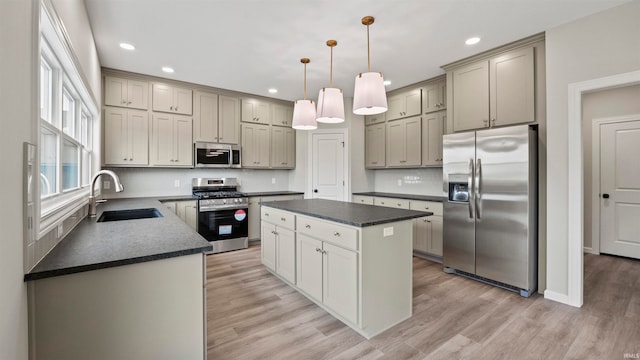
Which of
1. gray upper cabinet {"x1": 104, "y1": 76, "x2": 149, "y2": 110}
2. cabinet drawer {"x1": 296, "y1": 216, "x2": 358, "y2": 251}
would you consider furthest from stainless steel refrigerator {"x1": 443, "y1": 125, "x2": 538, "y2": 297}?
gray upper cabinet {"x1": 104, "y1": 76, "x2": 149, "y2": 110}

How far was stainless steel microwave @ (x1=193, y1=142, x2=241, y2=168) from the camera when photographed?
4520 mm

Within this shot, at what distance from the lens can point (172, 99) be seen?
4285 mm

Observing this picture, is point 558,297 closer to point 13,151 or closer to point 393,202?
point 393,202

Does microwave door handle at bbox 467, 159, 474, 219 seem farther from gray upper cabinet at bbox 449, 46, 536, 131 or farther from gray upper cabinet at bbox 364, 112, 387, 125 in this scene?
gray upper cabinet at bbox 364, 112, 387, 125

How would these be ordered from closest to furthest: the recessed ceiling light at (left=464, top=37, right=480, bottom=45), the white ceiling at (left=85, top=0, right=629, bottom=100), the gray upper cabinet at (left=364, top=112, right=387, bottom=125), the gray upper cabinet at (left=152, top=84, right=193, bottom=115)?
1. the white ceiling at (left=85, top=0, right=629, bottom=100)
2. the recessed ceiling light at (left=464, top=37, right=480, bottom=45)
3. the gray upper cabinet at (left=152, top=84, right=193, bottom=115)
4. the gray upper cabinet at (left=364, top=112, right=387, bottom=125)

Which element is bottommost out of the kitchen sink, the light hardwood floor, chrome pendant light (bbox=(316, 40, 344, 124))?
the light hardwood floor

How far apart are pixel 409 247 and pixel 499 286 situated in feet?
4.90

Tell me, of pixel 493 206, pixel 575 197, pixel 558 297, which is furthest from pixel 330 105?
pixel 558 297

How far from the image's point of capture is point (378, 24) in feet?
8.75

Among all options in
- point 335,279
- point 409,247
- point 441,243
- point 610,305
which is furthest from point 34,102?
point 610,305

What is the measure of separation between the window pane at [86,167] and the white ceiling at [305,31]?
4.06 ft

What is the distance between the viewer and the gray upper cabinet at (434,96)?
402cm

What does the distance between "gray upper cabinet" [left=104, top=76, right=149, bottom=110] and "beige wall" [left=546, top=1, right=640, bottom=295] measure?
5.04m

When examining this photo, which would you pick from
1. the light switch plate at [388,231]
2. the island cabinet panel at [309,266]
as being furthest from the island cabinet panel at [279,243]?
the light switch plate at [388,231]
